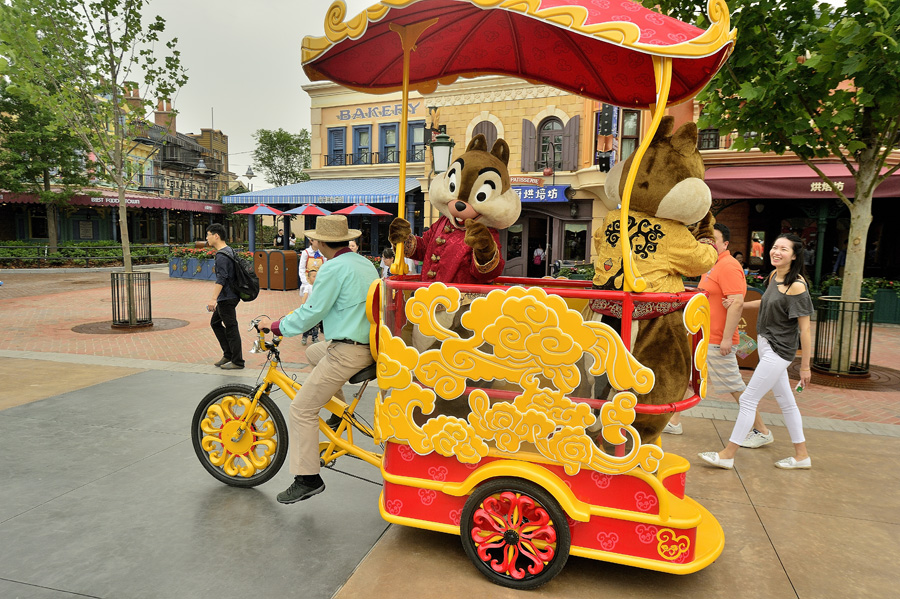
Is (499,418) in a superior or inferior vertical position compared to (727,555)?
superior

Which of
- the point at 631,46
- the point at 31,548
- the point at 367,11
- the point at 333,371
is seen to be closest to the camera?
the point at 631,46

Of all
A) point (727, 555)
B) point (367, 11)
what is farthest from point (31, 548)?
point (727, 555)

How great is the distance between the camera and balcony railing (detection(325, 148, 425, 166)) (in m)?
21.9

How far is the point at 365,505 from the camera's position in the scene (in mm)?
3664

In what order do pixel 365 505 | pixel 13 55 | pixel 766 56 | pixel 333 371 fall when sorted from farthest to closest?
1. pixel 13 55
2. pixel 766 56
3. pixel 365 505
4. pixel 333 371

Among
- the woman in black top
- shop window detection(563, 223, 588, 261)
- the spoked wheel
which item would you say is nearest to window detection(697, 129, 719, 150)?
shop window detection(563, 223, 588, 261)

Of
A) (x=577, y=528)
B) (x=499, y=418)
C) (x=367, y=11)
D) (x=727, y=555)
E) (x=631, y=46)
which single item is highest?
(x=367, y=11)

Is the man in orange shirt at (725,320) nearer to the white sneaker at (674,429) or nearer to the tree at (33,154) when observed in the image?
the white sneaker at (674,429)

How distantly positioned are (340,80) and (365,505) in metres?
2.85

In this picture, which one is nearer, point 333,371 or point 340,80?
point 333,371

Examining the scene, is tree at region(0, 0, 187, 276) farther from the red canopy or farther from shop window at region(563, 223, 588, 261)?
shop window at region(563, 223, 588, 261)

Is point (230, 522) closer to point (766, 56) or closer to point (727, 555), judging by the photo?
point (727, 555)

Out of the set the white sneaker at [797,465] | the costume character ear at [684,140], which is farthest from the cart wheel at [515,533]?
the white sneaker at [797,465]

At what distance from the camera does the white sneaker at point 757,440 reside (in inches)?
189
